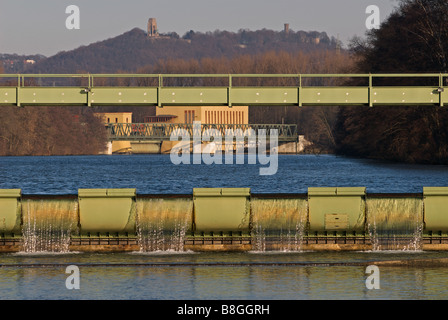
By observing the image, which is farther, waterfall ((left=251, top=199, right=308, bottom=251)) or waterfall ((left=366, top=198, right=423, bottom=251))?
waterfall ((left=366, top=198, right=423, bottom=251))

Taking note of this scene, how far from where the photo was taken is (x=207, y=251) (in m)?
29.0

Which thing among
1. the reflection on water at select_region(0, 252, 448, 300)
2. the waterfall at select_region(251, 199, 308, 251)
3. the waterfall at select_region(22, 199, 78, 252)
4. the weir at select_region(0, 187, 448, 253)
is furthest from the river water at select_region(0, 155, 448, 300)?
the waterfall at select_region(251, 199, 308, 251)

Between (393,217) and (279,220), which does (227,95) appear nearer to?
(279,220)

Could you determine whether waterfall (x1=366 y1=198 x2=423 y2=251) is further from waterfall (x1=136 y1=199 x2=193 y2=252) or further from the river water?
waterfall (x1=136 y1=199 x2=193 y2=252)

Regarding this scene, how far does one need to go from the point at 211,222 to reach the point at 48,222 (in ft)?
16.6

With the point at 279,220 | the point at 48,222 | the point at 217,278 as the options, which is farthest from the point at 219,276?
the point at 48,222

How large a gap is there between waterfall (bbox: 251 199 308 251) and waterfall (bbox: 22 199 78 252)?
18.2ft

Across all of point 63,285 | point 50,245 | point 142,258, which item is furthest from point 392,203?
point 63,285

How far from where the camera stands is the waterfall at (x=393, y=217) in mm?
30562

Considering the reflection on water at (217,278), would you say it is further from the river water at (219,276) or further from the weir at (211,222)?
the weir at (211,222)

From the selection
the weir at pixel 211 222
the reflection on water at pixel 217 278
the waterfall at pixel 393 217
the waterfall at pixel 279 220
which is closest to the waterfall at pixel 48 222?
the weir at pixel 211 222

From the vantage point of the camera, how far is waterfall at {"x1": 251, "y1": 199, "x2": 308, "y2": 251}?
30031 mm
